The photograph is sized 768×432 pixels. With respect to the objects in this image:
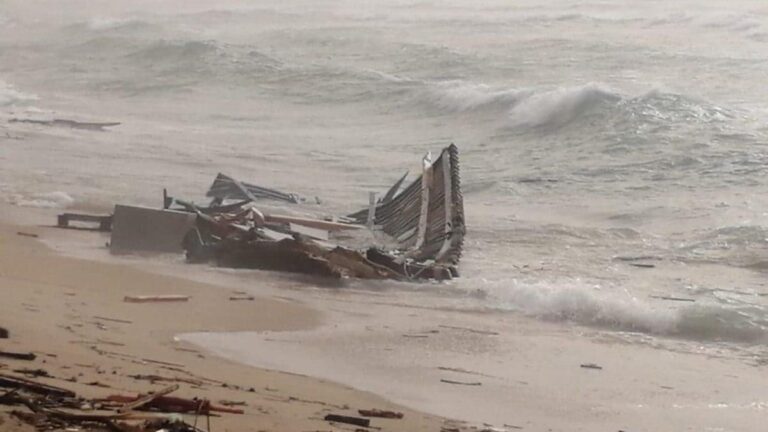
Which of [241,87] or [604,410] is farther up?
[241,87]

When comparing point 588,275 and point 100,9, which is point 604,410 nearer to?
point 588,275

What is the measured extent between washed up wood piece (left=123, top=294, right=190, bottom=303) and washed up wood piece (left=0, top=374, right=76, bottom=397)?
3.90m

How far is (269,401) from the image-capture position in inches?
241

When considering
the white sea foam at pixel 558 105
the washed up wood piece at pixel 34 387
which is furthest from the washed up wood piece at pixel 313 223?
the white sea foam at pixel 558 105

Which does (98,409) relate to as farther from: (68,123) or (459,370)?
(68,123)

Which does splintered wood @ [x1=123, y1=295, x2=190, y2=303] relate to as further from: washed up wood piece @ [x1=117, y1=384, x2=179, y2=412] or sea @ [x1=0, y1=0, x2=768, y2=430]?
washed up wood piece @ [x1=117, y1=384, x2=179, y2=412]

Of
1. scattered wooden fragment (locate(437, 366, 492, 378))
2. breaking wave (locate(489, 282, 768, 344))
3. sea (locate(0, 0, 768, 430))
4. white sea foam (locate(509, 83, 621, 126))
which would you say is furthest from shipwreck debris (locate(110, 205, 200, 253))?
white sea foam (locate(509, 83, 621, 126))

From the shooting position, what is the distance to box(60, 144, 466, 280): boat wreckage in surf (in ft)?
35.5

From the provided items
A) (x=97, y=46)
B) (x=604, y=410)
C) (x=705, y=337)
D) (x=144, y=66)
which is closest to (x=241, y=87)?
(x=144, y=66)

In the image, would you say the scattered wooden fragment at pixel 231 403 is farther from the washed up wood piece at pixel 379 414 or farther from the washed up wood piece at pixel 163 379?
the washed up wood piece at pixel 379 414

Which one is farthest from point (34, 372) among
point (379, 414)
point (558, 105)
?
point (558, 105)

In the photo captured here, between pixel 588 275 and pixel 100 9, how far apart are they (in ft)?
153

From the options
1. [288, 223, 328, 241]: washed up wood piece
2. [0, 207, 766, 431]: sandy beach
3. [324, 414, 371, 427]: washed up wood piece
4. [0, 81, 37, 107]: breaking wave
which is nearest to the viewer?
[324, 414, 371, 427]: washed up wood piece

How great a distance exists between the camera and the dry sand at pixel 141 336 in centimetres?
587
